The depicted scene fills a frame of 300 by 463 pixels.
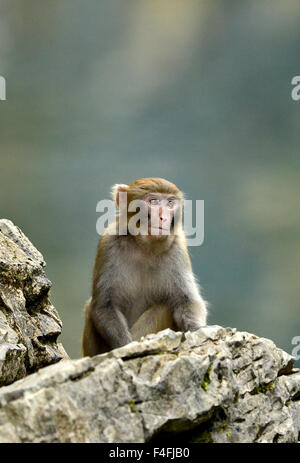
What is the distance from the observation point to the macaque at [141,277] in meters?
4.36

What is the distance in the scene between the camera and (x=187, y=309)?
4.50 m

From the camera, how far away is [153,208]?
4.26 meters

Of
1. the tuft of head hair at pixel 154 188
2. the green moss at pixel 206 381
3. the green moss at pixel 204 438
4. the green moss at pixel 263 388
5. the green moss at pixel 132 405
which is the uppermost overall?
the tuft of head hair at pixel 154 188

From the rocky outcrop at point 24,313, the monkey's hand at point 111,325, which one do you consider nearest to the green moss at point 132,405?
the rocky outcrop at point 24,313

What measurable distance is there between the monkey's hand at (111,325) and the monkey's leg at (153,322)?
10 cm

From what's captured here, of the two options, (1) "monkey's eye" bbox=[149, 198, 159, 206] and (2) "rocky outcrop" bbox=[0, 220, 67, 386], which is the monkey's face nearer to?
(1) "monkey's eye" bbox=[149, 198, 159, 206]

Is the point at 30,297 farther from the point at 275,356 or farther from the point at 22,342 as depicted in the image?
the point at 275,356

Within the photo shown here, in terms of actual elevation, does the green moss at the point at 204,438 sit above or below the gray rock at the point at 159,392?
below

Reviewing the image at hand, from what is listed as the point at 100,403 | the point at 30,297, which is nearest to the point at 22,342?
the point at 30,297

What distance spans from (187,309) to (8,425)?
2345 millimetres

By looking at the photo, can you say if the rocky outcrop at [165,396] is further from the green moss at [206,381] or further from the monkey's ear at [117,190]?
the monkey's ear at [117,190]

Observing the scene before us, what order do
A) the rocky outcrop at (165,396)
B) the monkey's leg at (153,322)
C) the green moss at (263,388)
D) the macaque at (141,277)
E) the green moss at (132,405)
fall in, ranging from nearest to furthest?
the rocky outcrop at (165,396) < the green moss at (132,405) < the green moss at (263,388) < the macaque at (141,277) < the monkey's leg at (153,322)

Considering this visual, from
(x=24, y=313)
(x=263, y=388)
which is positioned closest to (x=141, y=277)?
(x=24, y=313)

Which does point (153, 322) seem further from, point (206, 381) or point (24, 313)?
point (206, 381)
